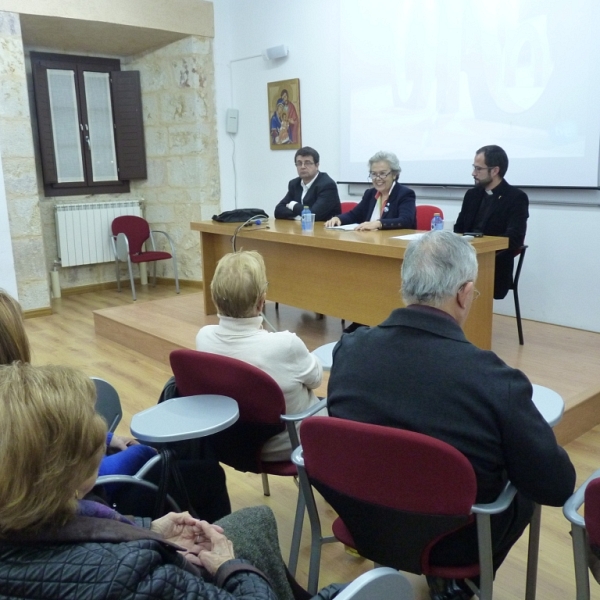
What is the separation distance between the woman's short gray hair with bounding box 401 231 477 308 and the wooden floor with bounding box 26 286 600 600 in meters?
0.98

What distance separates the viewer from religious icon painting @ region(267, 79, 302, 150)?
601 cm

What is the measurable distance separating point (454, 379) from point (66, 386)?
30.3 inches

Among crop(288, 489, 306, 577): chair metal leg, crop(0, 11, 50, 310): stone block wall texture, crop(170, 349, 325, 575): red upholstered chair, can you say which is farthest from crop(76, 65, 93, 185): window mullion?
crop(288, 489, 306, 577): chair metal leg

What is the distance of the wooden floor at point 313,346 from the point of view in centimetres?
198

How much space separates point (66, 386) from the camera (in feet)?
2.93

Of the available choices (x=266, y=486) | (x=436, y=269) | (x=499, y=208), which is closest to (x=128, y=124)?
(x=499, y=208)

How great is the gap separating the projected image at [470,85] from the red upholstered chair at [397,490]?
327 centimetres

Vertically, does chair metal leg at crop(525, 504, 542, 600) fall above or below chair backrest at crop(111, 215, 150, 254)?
below

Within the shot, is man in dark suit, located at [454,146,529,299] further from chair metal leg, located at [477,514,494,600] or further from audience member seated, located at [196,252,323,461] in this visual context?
chair metal leg, located at [477,514,494,600]

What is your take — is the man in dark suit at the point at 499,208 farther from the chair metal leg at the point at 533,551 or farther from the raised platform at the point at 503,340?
the chair metal leg at the point at 533,551

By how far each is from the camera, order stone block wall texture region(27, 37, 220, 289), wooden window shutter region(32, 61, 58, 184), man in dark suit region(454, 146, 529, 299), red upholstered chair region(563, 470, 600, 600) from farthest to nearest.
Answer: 1. stone block wall texture region(27, 37, 220, 289)
2. wooden window shutter region(32, 61, 58, 184)
3. man in dark suit region(454, 146, 529, 299)
4. red upholstered chair region(563, 470, 600, 600)

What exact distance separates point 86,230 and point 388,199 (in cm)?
384

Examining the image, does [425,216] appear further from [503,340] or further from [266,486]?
[266,486]

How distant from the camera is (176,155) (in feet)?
21.8
